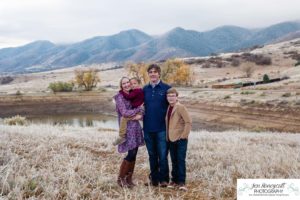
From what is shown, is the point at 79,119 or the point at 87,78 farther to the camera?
the point at 87,78

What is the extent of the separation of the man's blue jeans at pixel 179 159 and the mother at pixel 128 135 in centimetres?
68

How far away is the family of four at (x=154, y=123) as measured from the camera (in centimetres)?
820

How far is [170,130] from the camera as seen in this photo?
8.27 m

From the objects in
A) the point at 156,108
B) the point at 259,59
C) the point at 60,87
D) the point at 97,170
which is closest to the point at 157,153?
the point at 156,108

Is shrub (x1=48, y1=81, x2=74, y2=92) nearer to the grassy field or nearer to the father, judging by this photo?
the grassy field

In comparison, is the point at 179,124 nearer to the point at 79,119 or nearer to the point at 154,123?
the point at 154,123

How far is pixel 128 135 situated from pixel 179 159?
1133mm

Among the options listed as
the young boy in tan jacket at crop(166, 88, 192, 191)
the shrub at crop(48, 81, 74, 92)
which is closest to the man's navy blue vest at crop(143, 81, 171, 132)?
the young boy in tan jacket at crop(166, 88, 192, 191)

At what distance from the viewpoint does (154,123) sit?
827cm

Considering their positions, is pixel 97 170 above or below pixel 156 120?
below

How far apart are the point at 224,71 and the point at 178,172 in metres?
101

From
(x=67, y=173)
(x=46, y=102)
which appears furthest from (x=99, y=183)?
(x=46, y=102)

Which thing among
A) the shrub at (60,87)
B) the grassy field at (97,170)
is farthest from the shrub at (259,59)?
the grassy field at (97,170)

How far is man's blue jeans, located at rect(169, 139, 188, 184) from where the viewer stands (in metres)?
8.30
